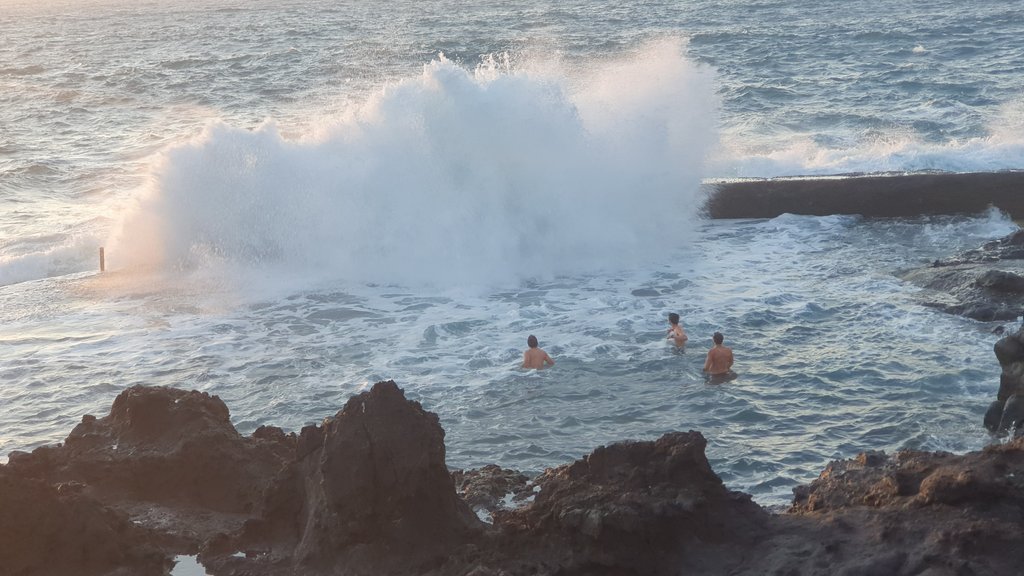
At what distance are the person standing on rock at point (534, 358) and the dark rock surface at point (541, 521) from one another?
370cm

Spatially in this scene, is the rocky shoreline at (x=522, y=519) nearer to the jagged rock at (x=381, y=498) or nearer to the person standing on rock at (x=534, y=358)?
the jagged rock at (x=381, y=498)

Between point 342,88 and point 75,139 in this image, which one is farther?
point 342,88

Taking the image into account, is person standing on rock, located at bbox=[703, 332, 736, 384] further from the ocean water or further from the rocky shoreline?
the rocky shoreline

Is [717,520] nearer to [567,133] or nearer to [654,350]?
[654,350]

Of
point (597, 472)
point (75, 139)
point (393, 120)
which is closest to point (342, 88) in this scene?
point (75, 139)

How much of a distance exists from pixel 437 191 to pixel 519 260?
6.21 ft

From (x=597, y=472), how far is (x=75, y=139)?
2234 cm

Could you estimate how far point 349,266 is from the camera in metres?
14.4

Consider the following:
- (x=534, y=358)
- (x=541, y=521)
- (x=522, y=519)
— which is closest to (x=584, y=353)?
(x=534, y=358)

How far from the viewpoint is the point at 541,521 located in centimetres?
573

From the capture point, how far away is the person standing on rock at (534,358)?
10406 mm

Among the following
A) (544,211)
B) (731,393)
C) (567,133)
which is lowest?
(731,393)

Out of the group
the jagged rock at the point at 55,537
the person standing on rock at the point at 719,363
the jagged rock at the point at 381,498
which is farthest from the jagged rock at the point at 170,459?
the person standing on rock at the point at 719,363

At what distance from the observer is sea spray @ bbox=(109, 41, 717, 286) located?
1476cm
